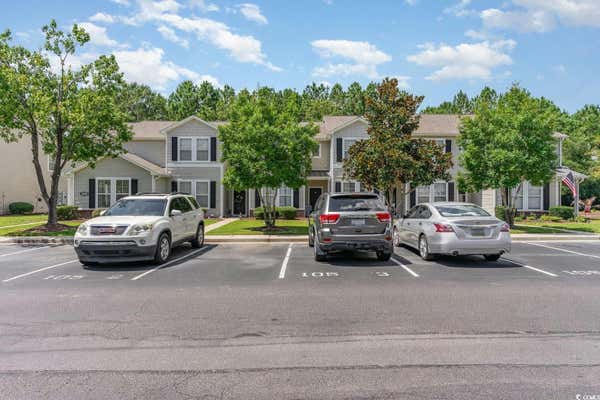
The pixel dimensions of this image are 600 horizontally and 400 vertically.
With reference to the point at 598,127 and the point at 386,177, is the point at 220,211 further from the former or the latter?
the point at 598,127

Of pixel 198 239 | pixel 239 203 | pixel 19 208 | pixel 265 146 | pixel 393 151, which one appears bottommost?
pixel 198 239

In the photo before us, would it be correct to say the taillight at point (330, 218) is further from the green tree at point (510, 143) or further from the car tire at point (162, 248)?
the green tree at point (510, 143)

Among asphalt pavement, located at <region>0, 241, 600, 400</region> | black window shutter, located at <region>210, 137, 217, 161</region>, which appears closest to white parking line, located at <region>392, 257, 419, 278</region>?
asphalt pavement, located at <region>0, 241, 600, 400</region>

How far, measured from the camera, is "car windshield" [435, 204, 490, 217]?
10.7 metres

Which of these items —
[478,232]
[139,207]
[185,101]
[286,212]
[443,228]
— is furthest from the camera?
[185,101]

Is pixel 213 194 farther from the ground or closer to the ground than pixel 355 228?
farther from the ground

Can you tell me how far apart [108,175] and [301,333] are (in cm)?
2538

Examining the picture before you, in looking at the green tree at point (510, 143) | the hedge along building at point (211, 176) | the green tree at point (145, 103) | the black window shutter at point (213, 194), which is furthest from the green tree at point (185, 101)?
the green tree at point (510, 143)

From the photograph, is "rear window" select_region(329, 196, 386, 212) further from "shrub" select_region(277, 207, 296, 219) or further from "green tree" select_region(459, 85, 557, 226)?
"shrub" select_region(277, 207, 296, 219)

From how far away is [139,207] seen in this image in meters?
11.5

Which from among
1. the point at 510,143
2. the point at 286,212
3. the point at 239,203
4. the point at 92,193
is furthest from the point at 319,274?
the point at 92,193

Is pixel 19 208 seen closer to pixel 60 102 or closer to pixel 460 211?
pixel 60 102

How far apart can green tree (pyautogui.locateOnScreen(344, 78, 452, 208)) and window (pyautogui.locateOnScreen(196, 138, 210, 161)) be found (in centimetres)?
1142

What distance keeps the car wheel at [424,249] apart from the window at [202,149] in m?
19.1
